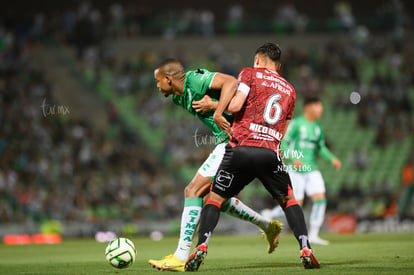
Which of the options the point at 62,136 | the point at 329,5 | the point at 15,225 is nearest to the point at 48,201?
the point at 15,225

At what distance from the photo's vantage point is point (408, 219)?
21.2 metres

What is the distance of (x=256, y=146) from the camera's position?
7.55m

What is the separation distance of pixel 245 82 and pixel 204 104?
1.94ft

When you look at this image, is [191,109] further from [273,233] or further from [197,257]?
[273,233]

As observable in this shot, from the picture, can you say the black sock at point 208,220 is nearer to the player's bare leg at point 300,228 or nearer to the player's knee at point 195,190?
the player's knee at point 195,190

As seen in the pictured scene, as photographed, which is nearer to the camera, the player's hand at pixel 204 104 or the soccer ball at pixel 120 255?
the player's hand at pixel 204 104

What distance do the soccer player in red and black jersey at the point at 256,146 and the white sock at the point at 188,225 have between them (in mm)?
420

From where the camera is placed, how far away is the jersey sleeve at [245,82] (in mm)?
7598

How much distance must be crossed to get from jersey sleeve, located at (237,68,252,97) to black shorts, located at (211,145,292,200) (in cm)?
62

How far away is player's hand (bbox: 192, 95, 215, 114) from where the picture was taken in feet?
26.1

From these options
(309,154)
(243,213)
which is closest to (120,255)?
(243,213)

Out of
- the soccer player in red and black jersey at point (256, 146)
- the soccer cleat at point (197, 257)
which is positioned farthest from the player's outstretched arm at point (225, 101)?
the soccer cleat at point (197, 257)

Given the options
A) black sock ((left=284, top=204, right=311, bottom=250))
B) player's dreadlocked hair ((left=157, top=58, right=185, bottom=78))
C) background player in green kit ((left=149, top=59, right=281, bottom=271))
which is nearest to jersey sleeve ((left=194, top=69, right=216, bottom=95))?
background player in green kit ((left=149, top=59, right=281, bottom=271))

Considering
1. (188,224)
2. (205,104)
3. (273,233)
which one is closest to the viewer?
(205,104)
